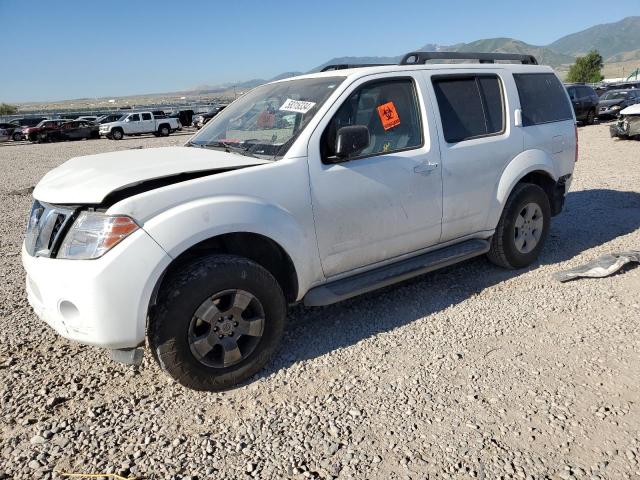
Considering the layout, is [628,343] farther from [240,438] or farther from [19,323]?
[19,323]

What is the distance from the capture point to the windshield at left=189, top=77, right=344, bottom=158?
3.41 metres

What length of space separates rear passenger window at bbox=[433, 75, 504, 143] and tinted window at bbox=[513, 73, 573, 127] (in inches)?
13.8

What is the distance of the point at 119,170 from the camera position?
301 cm

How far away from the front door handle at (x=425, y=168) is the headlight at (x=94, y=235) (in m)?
2.10

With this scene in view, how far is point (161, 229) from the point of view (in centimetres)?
269

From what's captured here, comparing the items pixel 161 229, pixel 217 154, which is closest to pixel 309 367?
pixel 161 229

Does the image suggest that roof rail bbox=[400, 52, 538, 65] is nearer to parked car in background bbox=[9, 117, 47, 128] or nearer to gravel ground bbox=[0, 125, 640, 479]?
gravel ground bbox=[0, 125, 640, 479]

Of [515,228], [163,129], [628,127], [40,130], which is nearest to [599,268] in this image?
[515,228]

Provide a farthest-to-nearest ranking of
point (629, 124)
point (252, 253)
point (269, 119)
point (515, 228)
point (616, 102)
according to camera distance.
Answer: point (616, 102) → point (629, 124) → point (515, 228) → point (269, 119) → point (252, 253)

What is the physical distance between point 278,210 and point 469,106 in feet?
7.17

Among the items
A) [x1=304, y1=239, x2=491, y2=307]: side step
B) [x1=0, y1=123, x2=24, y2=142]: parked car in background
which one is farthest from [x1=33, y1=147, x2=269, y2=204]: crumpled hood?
[x1=0, y1=123, x2=24, y2=142]: parked car in background

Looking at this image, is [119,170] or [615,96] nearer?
[119,170]

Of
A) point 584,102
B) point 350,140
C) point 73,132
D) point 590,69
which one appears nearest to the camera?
point 350,140

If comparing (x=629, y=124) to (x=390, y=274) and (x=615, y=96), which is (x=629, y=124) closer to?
(x=615, y=96)
